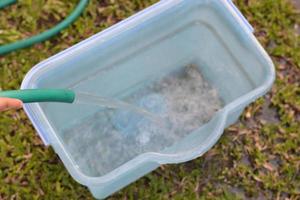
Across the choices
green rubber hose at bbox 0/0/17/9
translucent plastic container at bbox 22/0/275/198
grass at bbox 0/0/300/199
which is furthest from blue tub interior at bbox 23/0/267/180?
green rubber hose at bbox 0/0/17/9

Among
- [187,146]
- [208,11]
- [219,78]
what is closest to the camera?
[187,146]

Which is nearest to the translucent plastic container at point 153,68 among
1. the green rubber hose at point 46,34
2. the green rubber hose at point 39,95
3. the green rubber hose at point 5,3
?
the green rubber hose at point 39,95

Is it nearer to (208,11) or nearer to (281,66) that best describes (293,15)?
(281,66)

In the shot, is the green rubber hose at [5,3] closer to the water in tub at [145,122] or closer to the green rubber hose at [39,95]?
the water in tub at [145,122]

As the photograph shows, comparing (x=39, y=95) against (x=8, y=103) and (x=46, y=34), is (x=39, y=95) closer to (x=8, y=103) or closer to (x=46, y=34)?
(x=8, y=103)

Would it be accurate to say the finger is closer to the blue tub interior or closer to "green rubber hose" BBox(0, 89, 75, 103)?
"green rubber hose" BBox(0, 89, 75, 103)

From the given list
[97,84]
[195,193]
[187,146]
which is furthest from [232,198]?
[97,84]
